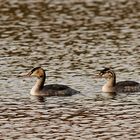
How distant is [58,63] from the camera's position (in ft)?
114

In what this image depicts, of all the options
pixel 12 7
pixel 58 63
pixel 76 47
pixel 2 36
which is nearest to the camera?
pixel 58 63

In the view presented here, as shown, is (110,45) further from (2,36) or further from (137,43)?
(2,36)

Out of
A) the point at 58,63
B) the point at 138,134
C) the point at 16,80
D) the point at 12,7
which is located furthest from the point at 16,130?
the point at 12,7

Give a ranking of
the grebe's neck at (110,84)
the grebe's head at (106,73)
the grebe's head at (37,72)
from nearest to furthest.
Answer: the grebe's neck at (110,84) < the grebe's head at (37,72) < the grebe's head at (106,73)

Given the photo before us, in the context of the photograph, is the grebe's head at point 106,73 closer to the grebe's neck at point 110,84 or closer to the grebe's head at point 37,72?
the grebe's neck at point 110,84

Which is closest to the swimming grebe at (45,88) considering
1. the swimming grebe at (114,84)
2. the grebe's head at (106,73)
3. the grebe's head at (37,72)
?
the grebe's head at (37,72)

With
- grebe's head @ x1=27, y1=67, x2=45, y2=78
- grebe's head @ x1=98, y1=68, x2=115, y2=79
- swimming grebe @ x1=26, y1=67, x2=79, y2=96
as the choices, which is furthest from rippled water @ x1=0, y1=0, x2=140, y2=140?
grebe's head @ x1=27, y1=67, x2=45, y2=78

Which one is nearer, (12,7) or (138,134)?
(138,134)

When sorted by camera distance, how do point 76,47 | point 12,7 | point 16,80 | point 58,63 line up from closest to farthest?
1. point 16,80
2. point 58,63
3. point 76,47
4. point 12,7

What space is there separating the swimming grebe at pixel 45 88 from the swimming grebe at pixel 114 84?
155cm

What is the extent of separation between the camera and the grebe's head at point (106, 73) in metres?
30.8

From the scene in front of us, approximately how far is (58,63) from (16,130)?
1121 centimetres

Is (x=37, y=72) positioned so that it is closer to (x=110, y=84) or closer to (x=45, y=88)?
(x=45, y=88)

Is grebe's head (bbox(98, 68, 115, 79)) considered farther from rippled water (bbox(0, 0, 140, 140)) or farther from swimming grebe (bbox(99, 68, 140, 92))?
rippled water (bbox(0, 0, 140, 140))
